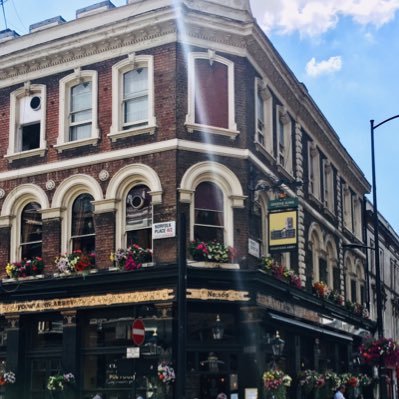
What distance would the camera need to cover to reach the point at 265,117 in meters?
27.5

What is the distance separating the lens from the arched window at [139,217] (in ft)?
77.5

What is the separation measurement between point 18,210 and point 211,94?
25.0ft

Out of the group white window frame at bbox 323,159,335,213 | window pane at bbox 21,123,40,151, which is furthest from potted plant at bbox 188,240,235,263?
white window frame at bbox 323,159,335,213

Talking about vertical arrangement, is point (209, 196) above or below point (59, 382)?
above

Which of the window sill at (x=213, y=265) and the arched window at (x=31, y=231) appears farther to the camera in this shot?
the arched window at (x=31, y=231)

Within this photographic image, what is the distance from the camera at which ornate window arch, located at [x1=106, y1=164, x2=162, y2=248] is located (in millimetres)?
23562

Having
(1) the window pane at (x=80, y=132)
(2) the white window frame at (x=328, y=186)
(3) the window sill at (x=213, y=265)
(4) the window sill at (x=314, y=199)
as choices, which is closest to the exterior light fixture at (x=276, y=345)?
(3) the window sill at (x=213, y=265)

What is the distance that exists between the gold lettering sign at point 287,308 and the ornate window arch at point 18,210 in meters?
7.60

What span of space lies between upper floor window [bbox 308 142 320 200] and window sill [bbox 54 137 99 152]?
37.0ft

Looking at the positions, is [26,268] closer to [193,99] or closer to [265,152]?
→ [193,99]

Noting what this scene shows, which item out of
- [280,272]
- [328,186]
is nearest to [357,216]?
[328,186]

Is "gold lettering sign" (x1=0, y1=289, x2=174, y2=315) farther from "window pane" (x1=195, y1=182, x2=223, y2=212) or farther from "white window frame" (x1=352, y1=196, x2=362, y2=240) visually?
"white window frame" (x1=352, y1=196, x2=362, y2=240)

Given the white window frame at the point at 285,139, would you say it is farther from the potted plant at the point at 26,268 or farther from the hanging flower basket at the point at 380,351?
the potted plant at the point at 26,268

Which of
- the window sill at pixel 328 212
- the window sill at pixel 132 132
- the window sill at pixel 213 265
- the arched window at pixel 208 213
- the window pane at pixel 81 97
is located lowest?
the window sill at pixel 213 265
